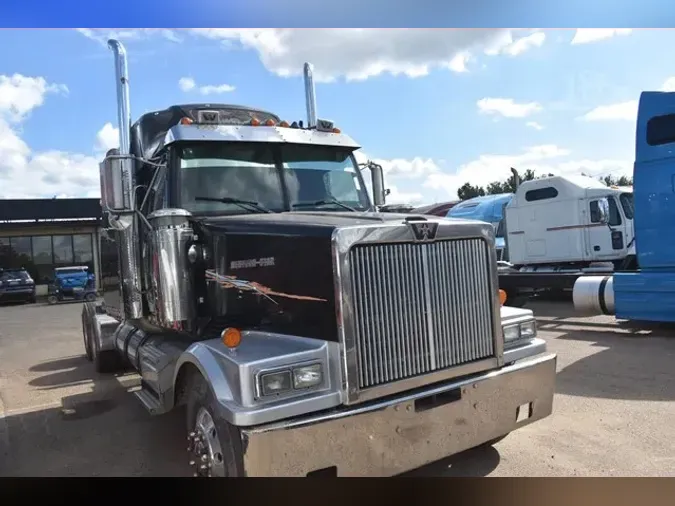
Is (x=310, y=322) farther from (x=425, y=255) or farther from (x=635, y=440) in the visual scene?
(x=635, y=440)

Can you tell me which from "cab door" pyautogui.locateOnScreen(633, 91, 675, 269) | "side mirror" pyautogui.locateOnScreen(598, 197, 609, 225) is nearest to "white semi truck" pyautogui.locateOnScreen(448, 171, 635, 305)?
"side mirror" pyautogui.locateOnScreen(598, 197, 609, 225)

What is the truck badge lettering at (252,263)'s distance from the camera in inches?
147

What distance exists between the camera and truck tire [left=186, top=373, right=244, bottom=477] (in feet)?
10.3

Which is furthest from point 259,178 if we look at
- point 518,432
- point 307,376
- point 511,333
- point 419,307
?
point 518,432

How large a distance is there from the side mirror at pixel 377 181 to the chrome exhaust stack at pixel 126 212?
7.26 ft

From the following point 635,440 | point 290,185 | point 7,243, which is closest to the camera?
point 635,440

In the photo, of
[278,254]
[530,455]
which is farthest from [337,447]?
[530,455]

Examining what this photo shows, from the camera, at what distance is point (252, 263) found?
388 cm

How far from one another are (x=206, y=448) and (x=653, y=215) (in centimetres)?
735

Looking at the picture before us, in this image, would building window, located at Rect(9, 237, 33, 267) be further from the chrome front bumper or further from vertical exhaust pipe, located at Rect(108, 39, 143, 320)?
the chrome front bumper

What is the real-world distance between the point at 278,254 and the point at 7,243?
3057 centimetres

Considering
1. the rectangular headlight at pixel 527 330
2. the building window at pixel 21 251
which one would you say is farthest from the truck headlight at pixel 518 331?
the building window at pixel 21 251

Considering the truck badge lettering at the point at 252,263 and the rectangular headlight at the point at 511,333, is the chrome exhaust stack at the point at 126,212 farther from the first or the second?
the rectangular headlight at the point at 511,333

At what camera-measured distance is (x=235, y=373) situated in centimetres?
315
